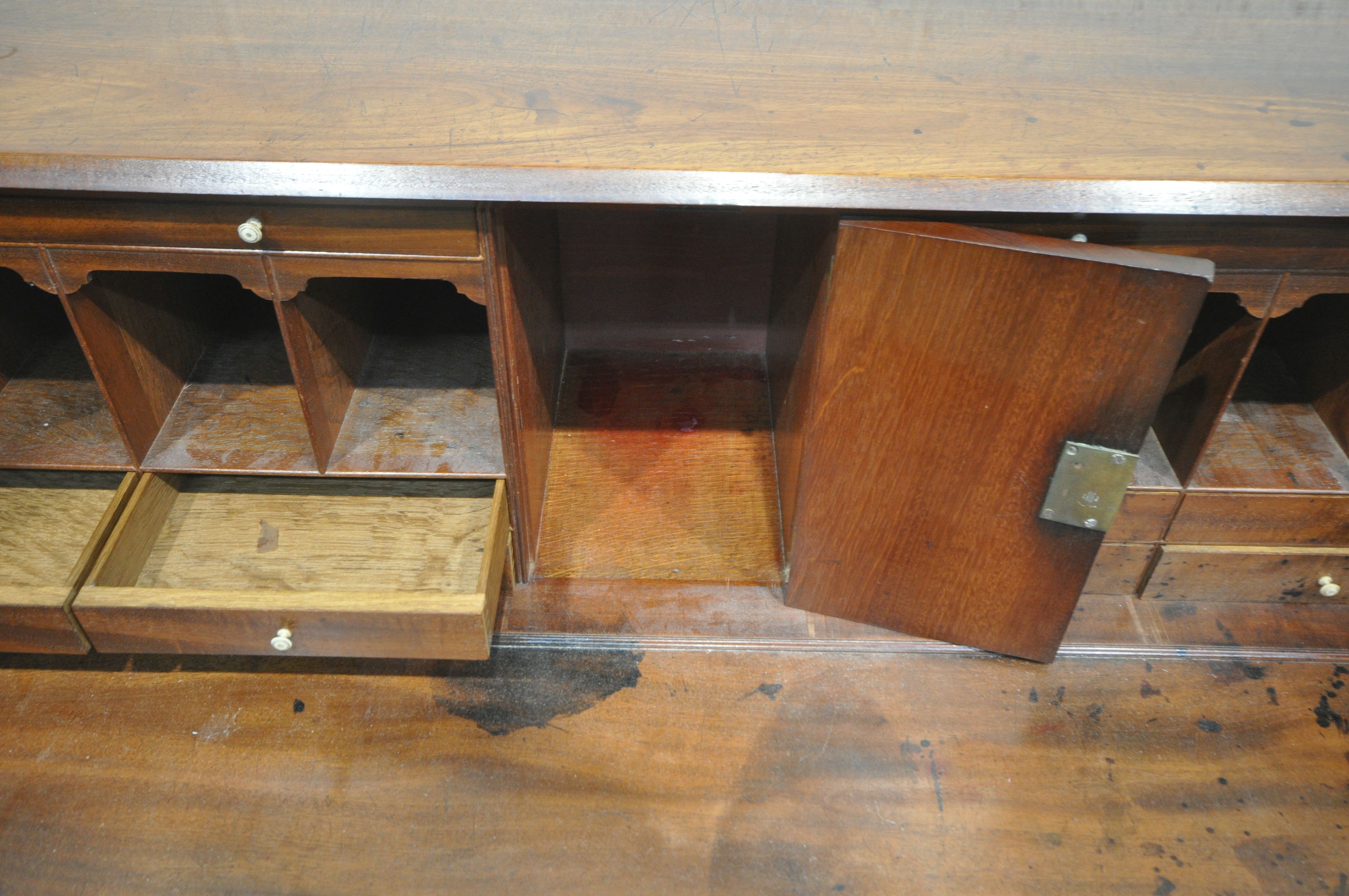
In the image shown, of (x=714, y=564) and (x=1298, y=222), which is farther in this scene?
(x=714, y=564)

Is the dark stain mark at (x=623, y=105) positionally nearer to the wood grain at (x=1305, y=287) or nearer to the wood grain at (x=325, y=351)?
the wood grain at (x=325, y=351)

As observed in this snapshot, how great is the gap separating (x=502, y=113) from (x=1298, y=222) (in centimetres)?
88

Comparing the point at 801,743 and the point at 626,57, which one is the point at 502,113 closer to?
the point at 626,57

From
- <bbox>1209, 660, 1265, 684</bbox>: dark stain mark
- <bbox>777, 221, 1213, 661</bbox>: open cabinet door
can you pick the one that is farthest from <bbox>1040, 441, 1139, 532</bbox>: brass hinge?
<bbox>1209, 660, 1265, 684</bbox>: dark stain mark

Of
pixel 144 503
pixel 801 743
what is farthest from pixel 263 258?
pixel 801 743

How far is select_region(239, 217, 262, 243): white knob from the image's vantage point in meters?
0.96

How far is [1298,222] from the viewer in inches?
38.3

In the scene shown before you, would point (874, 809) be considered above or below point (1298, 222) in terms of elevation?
below

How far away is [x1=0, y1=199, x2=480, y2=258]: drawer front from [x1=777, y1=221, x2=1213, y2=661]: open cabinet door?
1.43ft

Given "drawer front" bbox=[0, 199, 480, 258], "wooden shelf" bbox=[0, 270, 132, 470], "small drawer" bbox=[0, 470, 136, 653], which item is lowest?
"small drawer" bbox=[0, 470, 136, 653]

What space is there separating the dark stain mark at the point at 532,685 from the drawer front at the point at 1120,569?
69 cm

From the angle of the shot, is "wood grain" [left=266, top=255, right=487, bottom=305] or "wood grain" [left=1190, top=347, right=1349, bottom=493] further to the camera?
"wood grain" [left=1190, top=347, right=1349, bottom=493]

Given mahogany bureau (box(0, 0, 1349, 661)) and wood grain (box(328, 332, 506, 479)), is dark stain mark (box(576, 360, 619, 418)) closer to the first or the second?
mahogany bureau (box(0, 0, 1349, 661))

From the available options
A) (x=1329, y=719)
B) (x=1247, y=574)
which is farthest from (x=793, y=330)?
(x=1329, y=719)
